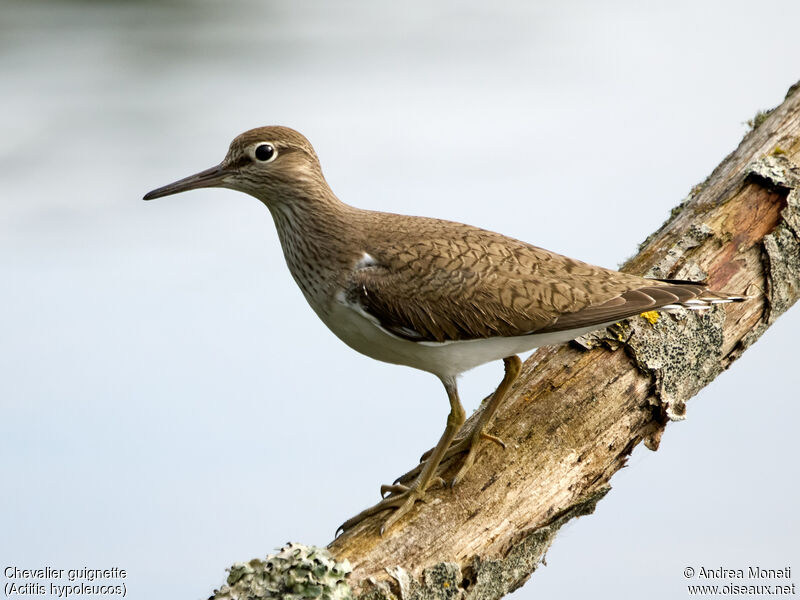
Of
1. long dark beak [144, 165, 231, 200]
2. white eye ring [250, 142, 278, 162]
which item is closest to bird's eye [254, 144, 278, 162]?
white eye ring [250, 142, 278, 162]

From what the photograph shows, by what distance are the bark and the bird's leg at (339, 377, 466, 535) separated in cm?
7

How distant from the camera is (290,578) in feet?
18.3

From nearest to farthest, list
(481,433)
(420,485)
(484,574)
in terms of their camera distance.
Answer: (484,574) → (420,485) → (481,433)

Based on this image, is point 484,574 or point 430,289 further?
point 430,289

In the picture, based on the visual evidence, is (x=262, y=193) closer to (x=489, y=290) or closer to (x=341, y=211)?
(x=341, y=211)

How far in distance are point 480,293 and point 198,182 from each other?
2.26 metres

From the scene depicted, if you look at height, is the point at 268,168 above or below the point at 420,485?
above

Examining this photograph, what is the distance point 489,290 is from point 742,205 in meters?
2.35

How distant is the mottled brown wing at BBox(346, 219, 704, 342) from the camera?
6.25 m

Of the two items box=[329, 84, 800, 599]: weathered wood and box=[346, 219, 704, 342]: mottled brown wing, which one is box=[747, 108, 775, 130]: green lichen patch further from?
box=[346, 219, 704, 342]: mottled brown wing

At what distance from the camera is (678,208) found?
7824 millimetres

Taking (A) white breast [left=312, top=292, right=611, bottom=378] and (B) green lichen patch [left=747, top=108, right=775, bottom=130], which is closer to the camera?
(A) white breast [left=312, top=292, right=611, bottom=378]

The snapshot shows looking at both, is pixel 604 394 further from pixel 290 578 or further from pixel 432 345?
pixel 290 578

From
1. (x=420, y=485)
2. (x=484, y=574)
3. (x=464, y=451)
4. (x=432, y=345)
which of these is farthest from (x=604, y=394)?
(x=484, y=574)
